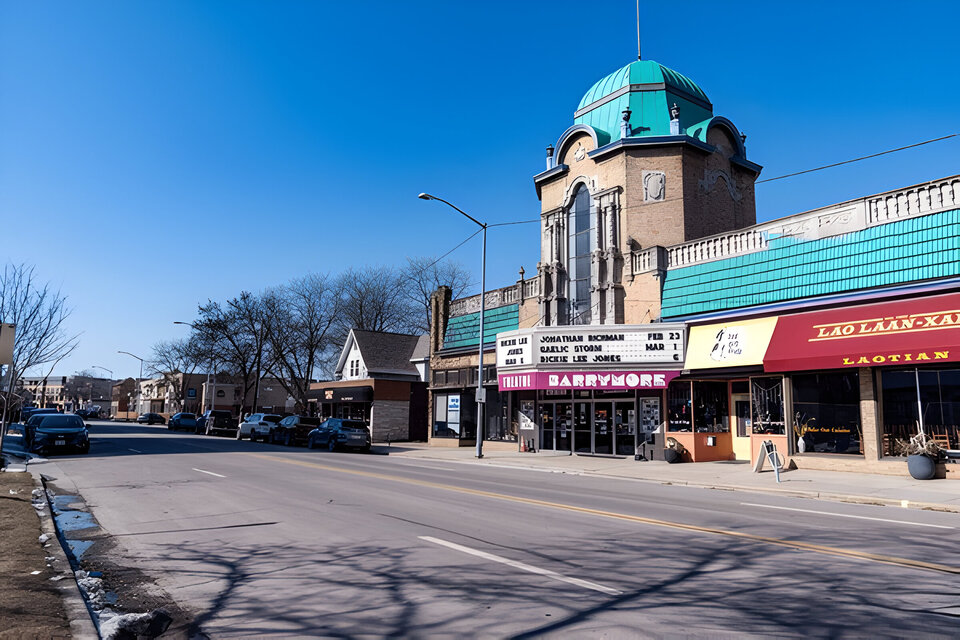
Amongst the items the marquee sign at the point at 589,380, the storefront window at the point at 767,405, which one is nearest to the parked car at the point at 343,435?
the marquee sign at the point at 589,380

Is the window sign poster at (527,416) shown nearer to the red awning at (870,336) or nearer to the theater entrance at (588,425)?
the theater entrance at (588,425)

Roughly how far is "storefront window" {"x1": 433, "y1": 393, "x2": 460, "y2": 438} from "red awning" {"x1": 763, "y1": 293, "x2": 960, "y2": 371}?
64.4ft

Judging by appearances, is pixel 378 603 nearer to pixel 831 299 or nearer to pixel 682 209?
pixel 831 299

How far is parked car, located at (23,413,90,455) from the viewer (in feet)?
80.9

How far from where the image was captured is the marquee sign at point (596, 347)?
24.2m

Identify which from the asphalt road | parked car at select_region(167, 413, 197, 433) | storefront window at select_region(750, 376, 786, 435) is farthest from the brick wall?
the asphalt road

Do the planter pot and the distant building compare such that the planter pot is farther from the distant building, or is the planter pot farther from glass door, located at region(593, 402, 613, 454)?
the distant building

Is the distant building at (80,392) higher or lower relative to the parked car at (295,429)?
higher

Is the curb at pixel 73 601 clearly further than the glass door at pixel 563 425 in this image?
No

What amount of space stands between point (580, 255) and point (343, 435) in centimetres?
1362

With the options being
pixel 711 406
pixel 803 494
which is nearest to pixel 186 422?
pixel 711 406

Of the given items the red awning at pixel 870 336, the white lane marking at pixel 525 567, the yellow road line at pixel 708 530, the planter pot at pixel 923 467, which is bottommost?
the yellow road line at pixel 708 530

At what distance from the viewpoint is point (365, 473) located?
708 inches

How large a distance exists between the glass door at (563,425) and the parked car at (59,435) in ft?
61.0
